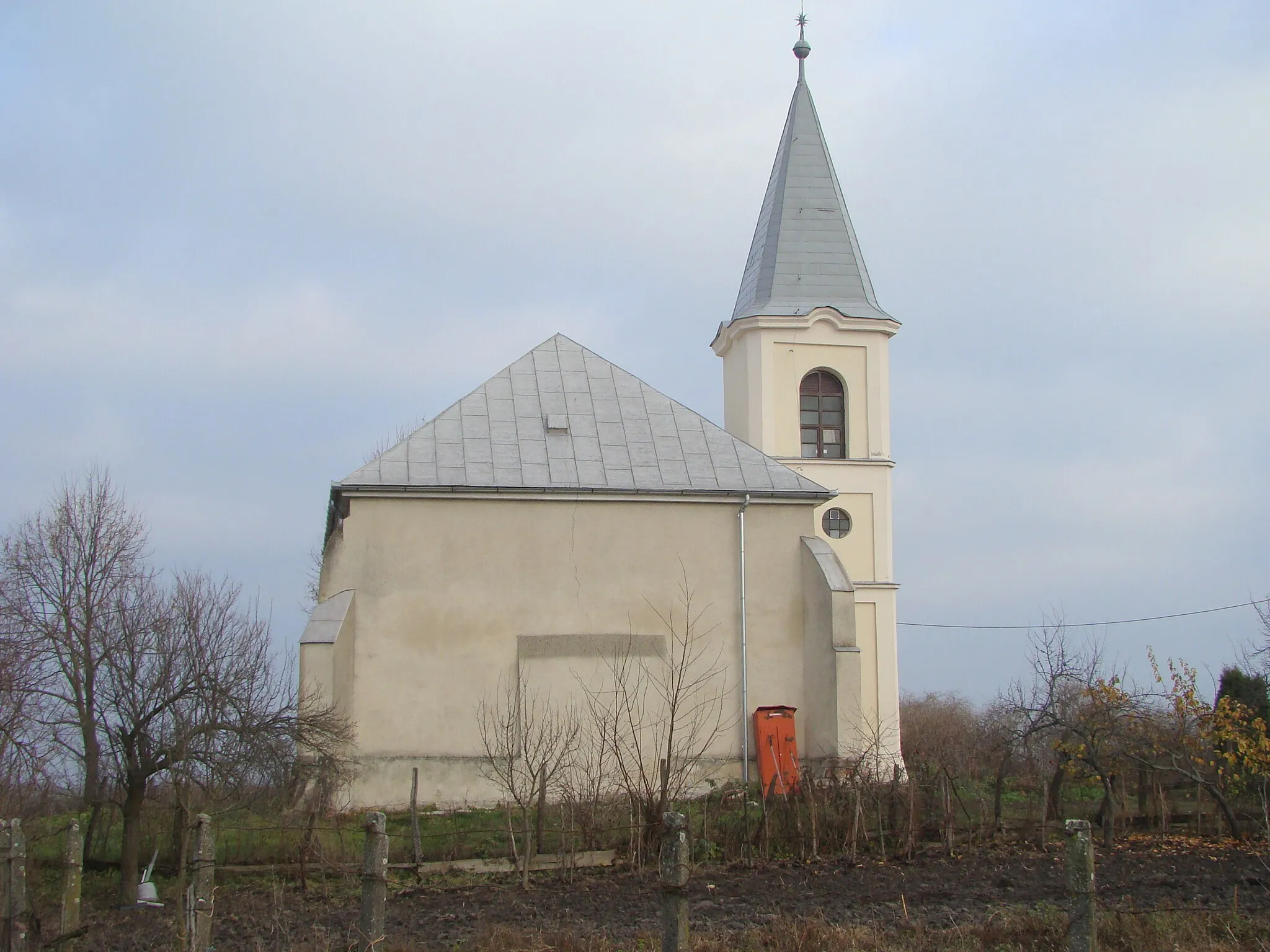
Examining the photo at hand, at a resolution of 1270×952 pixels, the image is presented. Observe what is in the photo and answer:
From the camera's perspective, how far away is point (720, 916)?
11406mm

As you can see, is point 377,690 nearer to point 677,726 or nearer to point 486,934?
point 677,726

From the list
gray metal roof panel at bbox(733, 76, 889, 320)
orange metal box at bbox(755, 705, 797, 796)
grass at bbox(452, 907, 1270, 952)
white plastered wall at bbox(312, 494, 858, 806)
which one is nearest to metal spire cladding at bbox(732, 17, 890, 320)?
gray metal roof panel at bbox(733, 76, 889, 320)

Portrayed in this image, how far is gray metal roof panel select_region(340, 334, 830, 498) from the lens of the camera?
22031 mm

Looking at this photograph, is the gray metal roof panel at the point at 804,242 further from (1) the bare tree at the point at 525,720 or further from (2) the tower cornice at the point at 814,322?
(1) the bare tree at the point at 525,720

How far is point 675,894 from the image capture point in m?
8.02

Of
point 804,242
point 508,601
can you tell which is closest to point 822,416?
point 804,242

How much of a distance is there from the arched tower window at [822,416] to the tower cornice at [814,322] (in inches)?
43.1

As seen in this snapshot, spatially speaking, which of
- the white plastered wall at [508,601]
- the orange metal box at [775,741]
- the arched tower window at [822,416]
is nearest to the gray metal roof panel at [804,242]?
the arched tower window at [822,416]

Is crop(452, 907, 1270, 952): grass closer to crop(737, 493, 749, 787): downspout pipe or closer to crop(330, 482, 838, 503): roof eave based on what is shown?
crop(737, 493, 749, 787): downspout pipe

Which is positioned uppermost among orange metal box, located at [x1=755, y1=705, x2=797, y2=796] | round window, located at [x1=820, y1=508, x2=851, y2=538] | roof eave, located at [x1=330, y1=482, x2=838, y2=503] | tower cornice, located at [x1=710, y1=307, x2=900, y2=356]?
tower cornice, located at [x1=710, y1=307, x2=900, y2=356]

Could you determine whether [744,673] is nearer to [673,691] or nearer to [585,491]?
[673,691]

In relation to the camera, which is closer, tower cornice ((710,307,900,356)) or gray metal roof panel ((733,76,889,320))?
tower cornice ((710,307,900,356))

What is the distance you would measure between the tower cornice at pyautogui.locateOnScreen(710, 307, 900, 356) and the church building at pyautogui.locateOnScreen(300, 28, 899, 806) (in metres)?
5.61

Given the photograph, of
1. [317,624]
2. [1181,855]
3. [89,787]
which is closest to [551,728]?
[317,624]
